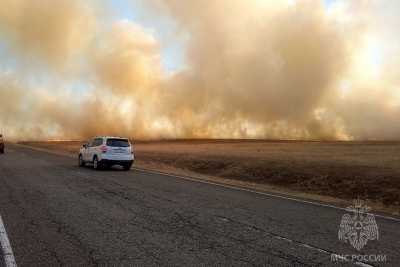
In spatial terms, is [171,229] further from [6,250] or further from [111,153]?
[111,153]

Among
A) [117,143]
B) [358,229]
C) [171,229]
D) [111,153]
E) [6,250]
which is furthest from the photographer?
[117,143]

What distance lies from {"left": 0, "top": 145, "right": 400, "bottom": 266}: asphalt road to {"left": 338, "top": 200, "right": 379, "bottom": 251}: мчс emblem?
0.17 meters

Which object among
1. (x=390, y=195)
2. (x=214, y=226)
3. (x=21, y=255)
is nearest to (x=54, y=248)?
(x=21, y=255)

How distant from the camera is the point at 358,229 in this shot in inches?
423

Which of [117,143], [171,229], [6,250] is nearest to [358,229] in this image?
[171,229]

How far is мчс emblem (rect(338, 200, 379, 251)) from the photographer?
29.7 feet

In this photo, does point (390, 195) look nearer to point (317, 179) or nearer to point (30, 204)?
point (317, 179)

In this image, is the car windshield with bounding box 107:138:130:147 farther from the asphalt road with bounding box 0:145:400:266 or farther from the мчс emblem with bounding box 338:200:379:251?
the мчс emblem with bounding box 338:200:379:251

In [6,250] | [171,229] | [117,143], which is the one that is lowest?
[6,250]

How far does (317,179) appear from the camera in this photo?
70.3 ft

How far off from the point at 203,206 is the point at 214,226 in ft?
9.51

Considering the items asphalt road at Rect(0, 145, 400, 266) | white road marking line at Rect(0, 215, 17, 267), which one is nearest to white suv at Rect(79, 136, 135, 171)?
asphalt road at Rect(0, 145, 400, 266)

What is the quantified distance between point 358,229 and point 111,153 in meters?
18.4

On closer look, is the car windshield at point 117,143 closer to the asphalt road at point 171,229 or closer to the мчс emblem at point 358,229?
the asphalt road at point 171,229
